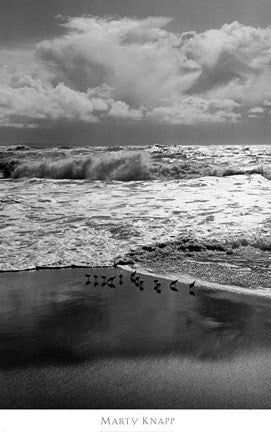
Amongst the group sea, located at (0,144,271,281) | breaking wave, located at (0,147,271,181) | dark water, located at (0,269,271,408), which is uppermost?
breaking wave, located at (0,147,271,181)

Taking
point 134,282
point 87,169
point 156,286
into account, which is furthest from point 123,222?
point 87,169

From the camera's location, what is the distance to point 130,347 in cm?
401

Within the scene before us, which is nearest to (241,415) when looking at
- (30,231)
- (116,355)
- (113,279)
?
(116,355)

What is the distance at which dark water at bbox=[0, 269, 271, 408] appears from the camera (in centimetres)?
323

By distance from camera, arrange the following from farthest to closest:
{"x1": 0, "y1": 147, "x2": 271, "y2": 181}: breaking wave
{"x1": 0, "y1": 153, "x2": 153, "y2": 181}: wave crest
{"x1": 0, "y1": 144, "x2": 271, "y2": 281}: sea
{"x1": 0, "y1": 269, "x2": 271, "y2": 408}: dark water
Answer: {"x1": 0, "y1": 153, "x2": 153, "y2": 181}: wave crest, {"x1": 0, "y1": 147, "x2": 271, "y2": 181}: breaking wave, {"x1": 0, "y1": 144, "x2": 271, "y2": 281}: sea, {"x1": 0, "y1": 269, "x2": 271, "y2": 408}: dark water

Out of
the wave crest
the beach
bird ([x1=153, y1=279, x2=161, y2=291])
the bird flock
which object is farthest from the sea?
the wave crest

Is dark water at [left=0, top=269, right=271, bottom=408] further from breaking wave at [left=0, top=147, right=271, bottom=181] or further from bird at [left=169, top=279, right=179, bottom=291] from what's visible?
breaking wave at [left=0, top=147, right=271, bottom=181]

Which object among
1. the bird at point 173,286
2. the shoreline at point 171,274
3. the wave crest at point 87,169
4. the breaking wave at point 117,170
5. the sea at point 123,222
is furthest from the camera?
the wave crest at point 87,169

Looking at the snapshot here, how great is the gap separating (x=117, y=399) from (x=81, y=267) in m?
3.51

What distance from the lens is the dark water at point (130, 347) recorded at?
Answer: 3230 mm

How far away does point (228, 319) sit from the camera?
4.61 meters

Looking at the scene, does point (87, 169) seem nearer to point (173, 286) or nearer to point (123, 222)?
point (123, 222)

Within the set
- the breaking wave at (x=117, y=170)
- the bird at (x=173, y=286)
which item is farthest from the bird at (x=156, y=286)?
the breaking wave at (x=117, y=170)

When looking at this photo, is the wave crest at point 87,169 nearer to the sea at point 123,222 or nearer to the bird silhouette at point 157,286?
the sea at point 123,222
